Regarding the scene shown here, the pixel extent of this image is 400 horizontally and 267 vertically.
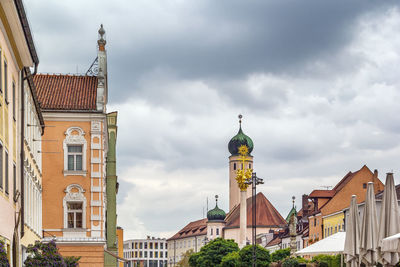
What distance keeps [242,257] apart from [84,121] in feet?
130

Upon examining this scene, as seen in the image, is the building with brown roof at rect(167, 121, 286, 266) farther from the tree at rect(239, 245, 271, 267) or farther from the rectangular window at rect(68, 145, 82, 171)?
the rectangular window at rect(68, 145, 82, 171)

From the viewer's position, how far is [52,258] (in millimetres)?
25719

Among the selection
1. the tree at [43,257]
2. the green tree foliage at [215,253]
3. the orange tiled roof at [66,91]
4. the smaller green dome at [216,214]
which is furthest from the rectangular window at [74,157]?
the smaller green dome at [216,214]

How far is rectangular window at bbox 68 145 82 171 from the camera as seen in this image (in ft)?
145

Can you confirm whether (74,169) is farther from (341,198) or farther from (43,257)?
(341,198)

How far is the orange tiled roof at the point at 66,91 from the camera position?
4434 centimetres

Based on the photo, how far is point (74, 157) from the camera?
44.2 meters

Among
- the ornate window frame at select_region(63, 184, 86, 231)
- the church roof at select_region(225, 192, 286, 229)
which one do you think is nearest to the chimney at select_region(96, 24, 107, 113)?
the ornate window frame at select_region(63, 184, 86, 231)

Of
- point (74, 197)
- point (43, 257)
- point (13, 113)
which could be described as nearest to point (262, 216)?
point (74, 197)

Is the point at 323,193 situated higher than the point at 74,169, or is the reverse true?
the point at 323,193

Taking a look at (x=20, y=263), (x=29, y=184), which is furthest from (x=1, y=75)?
(x=29, y=184)

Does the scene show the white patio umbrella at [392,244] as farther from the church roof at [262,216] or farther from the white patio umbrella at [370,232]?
the church roof at [262,216]

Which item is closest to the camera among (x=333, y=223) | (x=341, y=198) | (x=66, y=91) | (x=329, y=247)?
(x=329, y=247)

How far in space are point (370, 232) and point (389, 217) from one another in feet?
7.07
